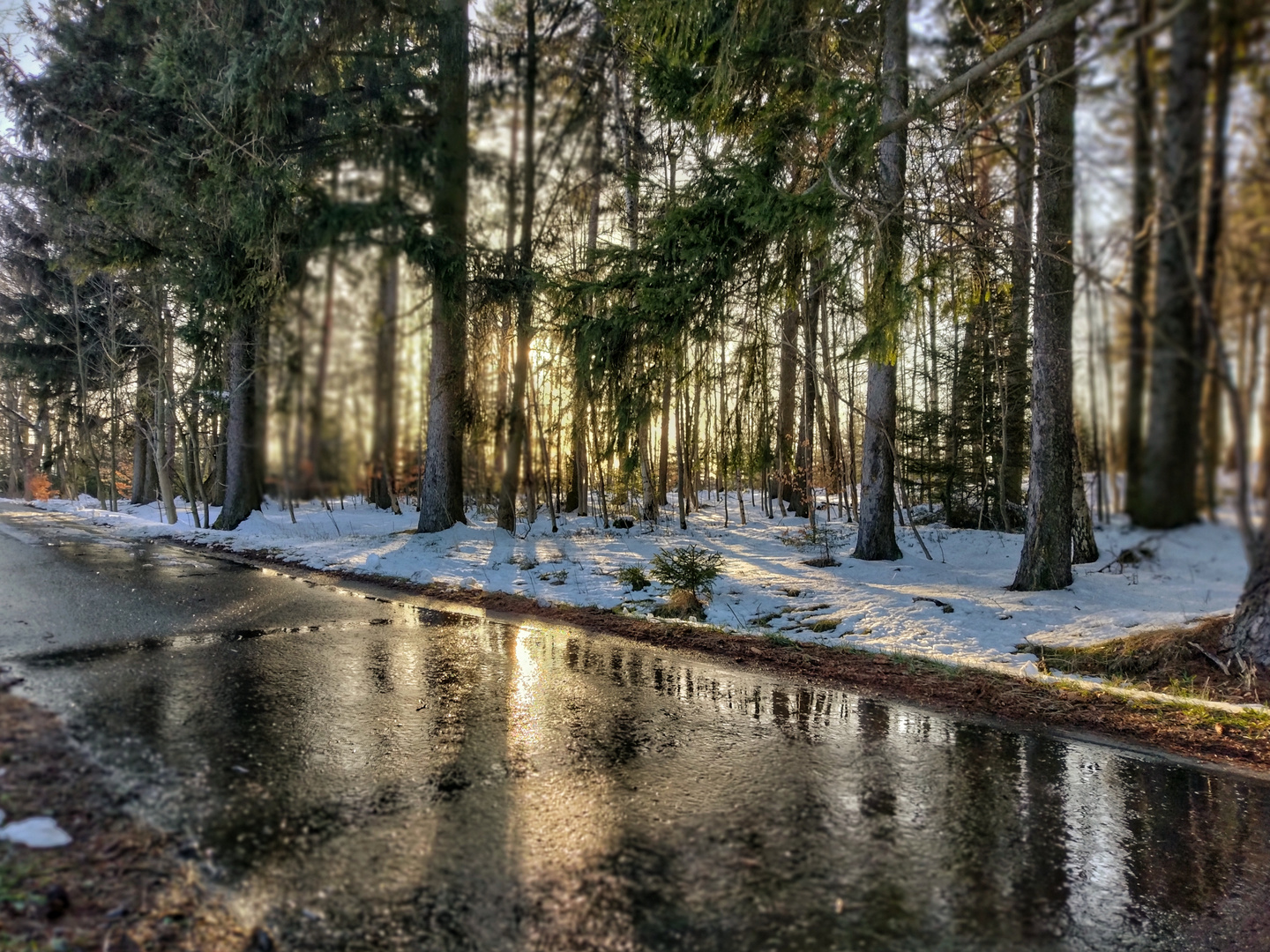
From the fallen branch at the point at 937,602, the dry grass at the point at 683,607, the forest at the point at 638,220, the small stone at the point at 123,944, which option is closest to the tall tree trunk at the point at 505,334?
the forest at the point at 638,220

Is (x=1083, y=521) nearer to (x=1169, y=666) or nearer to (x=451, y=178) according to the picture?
(x=451, y=178)

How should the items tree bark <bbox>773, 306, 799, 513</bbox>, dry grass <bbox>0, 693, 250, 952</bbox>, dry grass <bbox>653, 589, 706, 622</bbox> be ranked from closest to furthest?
dry grass <bbox>0, 693, 250, 952</bbox>
dry grass <bbox>653, 589, 706, 622</bbox>
tree bark <bbox>773, 306, 799, 513</bbox>

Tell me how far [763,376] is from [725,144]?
208 cm

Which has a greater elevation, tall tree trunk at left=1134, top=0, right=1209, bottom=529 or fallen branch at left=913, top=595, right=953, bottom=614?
tall tree trunk at left=1134, top=0, right=1209, bottom=529

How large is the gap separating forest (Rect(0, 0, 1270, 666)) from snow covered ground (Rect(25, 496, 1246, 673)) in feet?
0.69

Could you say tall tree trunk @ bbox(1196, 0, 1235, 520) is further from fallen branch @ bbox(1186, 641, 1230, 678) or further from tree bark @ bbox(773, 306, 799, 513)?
tree bark @ bbox(773, 306, 799, 513)

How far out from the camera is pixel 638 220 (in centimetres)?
701

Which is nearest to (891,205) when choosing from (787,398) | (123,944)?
(123,944)

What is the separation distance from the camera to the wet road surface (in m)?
2.69

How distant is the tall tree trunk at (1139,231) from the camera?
0.76 meters

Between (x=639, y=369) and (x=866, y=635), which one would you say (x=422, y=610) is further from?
(x=866, y=635)

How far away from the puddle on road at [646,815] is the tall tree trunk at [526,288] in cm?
146

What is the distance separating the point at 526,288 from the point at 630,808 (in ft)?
8.45

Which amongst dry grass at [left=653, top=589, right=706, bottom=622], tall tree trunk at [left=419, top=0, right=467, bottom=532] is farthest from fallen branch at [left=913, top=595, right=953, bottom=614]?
tall tree trunk at [left=419, top=0, right=467, bottom=532]
